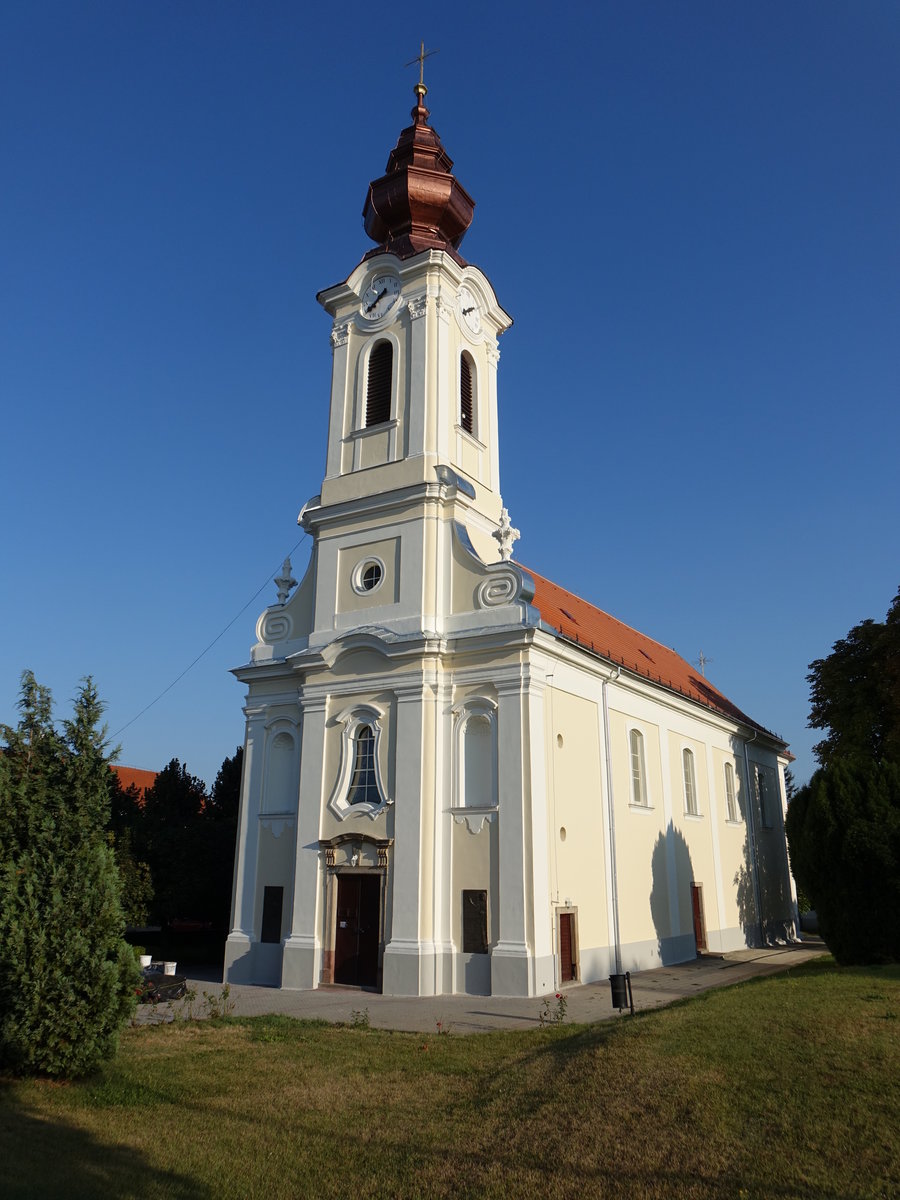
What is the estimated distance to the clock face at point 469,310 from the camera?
80.8ft

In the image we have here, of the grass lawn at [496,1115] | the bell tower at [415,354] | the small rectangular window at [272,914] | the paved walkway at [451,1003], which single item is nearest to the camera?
the grass lawn at [496,1115]

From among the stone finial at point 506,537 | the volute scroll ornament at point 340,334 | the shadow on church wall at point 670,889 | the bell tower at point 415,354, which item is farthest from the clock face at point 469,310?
the shadow on church wall at point 670,889

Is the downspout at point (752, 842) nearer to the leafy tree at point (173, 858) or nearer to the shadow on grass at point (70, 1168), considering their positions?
the leafy tree at point (173, 858)

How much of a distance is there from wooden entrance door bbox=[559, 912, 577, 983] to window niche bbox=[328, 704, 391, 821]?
4695 millimetres

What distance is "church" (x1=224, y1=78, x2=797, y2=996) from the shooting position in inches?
735

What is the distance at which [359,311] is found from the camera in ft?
81.1

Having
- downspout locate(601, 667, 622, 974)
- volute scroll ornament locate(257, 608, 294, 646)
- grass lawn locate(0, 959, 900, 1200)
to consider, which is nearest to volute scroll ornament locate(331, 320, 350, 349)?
volute scroll ornament locate(257, 608, 294, 646)

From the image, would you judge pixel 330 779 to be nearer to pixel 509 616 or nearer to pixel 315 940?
pixel 315 940

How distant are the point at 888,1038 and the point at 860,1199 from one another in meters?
4.65

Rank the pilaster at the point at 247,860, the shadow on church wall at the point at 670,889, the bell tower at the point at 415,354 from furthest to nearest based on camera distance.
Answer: the shadow on church wall at the point at 670,889 → the bell tower at the point at 415,354 → the pilaster at the point at 247,860

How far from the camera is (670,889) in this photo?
24703 mm

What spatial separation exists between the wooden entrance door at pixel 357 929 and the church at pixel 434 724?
43mm

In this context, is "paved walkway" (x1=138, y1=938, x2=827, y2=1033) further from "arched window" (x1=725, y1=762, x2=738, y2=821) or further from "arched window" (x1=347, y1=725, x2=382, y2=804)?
"arched window" (x1=725, y1=762, x2=738, y2=821)

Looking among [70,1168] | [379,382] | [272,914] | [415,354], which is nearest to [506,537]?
[415,354]
